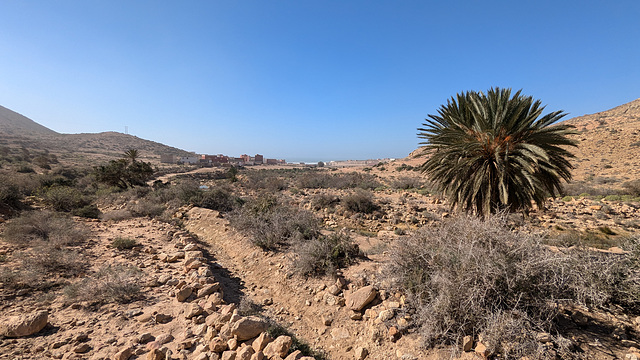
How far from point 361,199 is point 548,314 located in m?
10.9

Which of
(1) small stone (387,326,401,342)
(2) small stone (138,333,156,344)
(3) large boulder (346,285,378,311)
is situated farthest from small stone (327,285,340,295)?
(2) small stone (138,333,156,344)

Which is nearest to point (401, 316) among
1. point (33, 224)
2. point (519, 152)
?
point (519, 152)

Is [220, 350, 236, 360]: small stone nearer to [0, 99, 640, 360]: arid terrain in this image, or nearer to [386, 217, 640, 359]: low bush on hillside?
[0, 99, 640, 360]: arid terrain

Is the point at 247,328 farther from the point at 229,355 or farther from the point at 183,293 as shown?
the point at 183,293

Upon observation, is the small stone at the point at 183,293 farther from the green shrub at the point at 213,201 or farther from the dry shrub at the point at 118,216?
the green shrub at the point at 213,201

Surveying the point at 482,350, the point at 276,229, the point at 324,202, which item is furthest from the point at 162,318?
the point at 324,202

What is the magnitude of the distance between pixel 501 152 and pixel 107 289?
869cm

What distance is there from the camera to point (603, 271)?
3172mm

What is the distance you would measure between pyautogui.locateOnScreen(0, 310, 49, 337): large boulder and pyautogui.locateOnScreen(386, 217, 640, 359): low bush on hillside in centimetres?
523

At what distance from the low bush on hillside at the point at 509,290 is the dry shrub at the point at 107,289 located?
4.91 m

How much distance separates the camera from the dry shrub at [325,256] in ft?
17.7

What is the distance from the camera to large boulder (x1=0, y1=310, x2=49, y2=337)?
10.1ft

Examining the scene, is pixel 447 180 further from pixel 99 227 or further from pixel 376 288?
pixel 99 227

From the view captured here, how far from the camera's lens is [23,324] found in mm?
3146
